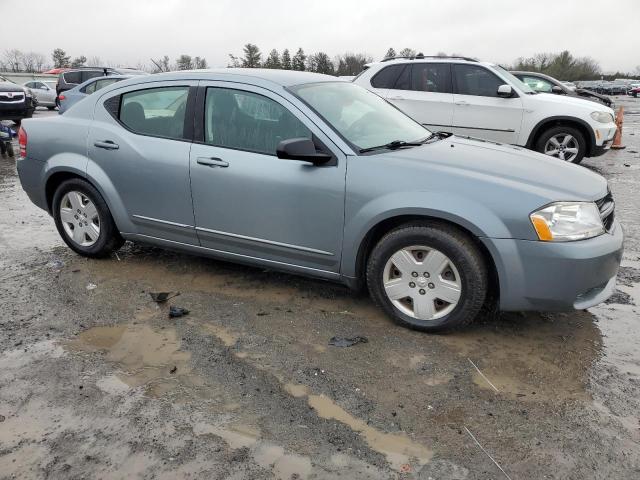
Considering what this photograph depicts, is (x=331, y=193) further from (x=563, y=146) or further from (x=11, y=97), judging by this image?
(x=11, y=97)

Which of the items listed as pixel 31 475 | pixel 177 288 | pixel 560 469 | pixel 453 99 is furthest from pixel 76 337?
pixel 453 99

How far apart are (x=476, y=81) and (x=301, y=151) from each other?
20.9ft

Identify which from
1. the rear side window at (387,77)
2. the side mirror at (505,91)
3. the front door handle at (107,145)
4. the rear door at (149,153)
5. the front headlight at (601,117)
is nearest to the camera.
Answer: the rear door at (149,153)

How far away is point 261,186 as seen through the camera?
12.7 feet

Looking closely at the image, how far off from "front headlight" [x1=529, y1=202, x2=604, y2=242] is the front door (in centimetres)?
124

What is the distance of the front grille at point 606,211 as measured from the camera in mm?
3480

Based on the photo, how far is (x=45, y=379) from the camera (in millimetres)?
3148

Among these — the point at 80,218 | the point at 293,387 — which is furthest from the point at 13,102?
the point at 293,387

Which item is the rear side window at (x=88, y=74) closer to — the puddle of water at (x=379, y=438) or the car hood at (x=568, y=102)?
the car hood at (x=568, y=102)

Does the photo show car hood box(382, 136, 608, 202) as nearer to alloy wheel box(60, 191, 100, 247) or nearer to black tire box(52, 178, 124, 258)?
black tire box(52, 178, 124, 258)

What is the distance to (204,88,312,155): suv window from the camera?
3.91 meters

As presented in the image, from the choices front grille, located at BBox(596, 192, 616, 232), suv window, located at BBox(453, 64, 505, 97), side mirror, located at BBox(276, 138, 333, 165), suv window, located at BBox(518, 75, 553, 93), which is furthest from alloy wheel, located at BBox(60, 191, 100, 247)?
suv window, located at BBox(518, 75, 553, 93)

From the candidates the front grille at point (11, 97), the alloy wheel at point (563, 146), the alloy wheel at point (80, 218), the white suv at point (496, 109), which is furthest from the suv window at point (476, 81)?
the front grille at point (11, 97)

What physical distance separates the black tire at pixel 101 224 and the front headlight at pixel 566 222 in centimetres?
349
